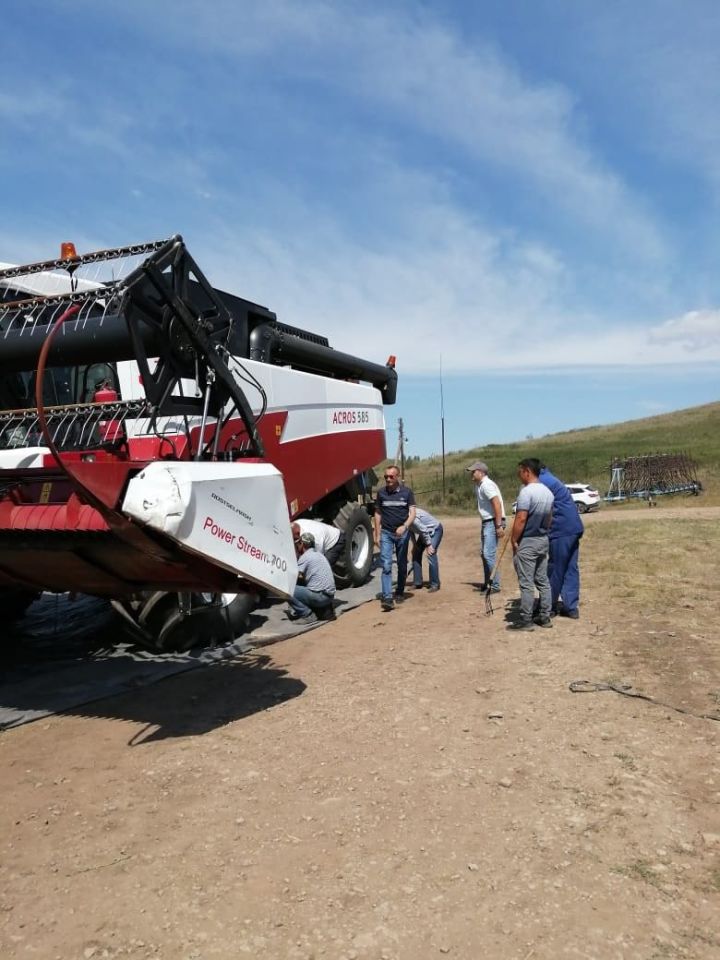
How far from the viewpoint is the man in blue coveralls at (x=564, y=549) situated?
280 inches

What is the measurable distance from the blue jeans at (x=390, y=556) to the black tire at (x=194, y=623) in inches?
74.5

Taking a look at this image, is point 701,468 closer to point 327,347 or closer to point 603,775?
point 327,347

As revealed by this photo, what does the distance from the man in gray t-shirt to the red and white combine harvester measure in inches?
98.6

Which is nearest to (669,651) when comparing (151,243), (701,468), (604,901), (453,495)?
(604,901)

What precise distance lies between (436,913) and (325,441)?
6426mm

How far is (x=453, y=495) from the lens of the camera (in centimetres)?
3086

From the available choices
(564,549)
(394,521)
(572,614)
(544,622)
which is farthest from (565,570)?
(394,521)

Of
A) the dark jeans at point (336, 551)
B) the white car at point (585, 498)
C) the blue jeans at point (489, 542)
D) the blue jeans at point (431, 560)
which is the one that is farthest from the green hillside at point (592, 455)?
the blue jeans at point (489, 542)

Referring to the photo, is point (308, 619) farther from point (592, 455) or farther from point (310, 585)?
point (592, 455)

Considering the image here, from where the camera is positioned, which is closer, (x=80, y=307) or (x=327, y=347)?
(x=80, y=307)

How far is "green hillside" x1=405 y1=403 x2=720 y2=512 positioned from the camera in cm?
3125

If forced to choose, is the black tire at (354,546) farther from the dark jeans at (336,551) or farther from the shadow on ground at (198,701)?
the shadow on ground at (198,701)

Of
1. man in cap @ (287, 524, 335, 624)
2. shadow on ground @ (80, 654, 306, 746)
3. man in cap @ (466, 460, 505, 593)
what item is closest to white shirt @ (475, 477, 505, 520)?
man in cap @ (466, 460, 505, 593)

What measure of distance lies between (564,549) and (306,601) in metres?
2.66
